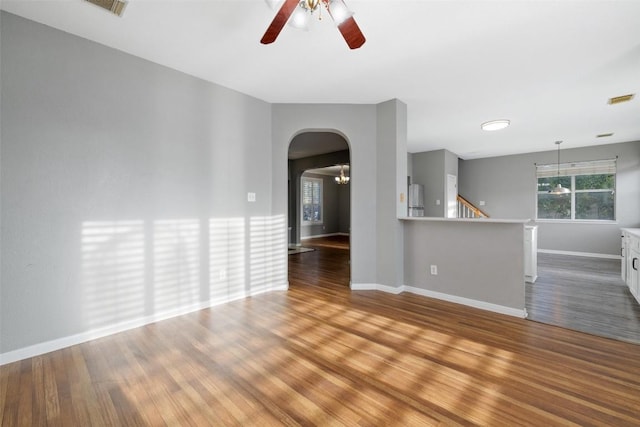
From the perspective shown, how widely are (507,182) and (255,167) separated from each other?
7.37 m

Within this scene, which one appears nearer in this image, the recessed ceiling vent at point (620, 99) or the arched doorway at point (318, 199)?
the recessed ceiling vent at point (620, 99)

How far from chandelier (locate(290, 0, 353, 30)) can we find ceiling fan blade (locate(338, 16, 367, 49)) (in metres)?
0.03

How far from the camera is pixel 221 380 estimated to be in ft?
6.36

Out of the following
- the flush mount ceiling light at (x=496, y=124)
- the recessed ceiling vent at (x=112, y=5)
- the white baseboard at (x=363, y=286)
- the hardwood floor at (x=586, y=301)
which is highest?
the recessed ceiling vent at (x=112, y=5)

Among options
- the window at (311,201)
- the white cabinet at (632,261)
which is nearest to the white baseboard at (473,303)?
the white cabinet at (632,261)

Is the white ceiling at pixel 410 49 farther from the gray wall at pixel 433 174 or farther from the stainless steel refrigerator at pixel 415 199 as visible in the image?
the stainless steel refrigerator at pixel 415 199

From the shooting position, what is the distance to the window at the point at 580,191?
670 cm

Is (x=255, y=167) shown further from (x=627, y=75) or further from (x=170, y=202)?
(x=627, y=75)

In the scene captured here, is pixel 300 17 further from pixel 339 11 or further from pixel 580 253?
pixel 580 253

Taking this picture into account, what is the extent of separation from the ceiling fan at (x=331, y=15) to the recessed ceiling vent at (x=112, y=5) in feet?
3.97

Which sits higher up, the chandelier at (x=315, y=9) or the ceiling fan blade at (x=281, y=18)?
the chandelier at (x=315, y=9)

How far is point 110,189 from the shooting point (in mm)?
2666

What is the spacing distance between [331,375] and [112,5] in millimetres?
3153

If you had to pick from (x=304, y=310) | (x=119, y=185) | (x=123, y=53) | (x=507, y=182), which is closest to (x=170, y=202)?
(x=119, y=185)
